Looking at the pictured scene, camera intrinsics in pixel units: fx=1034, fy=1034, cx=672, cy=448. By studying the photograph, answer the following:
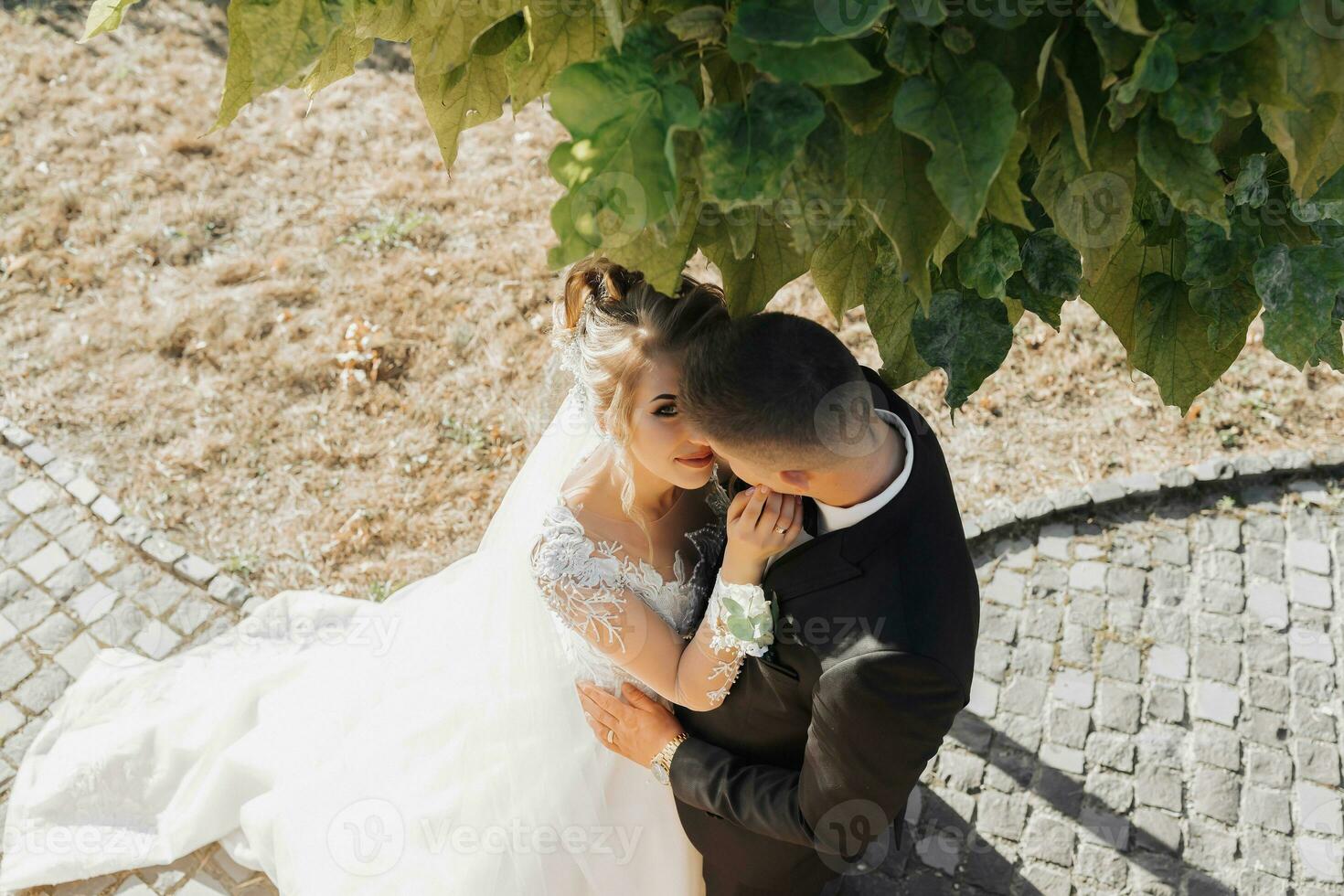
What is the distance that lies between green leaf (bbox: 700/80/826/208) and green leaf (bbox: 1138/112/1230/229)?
43cm

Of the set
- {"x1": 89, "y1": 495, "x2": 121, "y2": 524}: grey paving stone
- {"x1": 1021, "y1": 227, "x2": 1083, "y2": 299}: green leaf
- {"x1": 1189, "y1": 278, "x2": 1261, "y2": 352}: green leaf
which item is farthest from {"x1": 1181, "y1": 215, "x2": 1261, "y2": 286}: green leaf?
{"x1": 89, "y1": 495, "x2": 121, "y2": 524}: grey paving stone

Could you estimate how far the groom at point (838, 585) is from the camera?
2.16 metres

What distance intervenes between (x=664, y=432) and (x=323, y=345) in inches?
172

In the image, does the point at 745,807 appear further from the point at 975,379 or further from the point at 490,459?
the point at 490,459

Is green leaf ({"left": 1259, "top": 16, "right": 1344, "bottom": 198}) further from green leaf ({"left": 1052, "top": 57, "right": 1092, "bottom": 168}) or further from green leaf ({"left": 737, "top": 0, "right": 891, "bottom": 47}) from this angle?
green leaf ({"left": 737, "top": 0, "right": 891, "bottom": 47})

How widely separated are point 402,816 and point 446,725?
1.09 ft

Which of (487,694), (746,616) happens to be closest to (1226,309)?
(746,616)

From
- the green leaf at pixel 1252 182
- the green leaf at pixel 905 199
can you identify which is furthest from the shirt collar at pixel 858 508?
the green leaf at pixel 905 199

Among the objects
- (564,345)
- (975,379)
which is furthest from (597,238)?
(564,345)

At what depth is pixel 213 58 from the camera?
8.88m

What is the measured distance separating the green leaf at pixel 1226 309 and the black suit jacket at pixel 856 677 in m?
0.86

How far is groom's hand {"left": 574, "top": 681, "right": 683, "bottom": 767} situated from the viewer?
302 cm

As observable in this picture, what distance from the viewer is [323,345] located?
6441 millimetres

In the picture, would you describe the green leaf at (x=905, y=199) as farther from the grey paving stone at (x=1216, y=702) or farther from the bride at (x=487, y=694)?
the grey paving stone at (x=1216, y=702)
